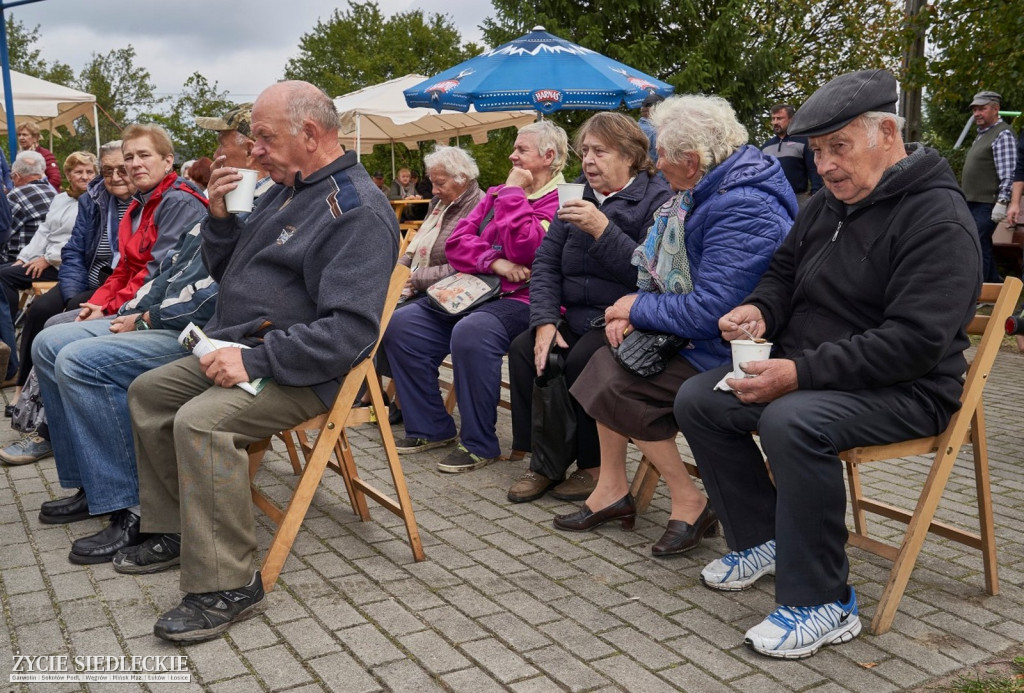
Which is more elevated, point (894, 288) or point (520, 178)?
point (520, 178)

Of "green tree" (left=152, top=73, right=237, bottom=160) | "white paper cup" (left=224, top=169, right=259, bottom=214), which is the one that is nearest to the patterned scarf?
"white paper cup" (left=224, top=169, right=259, bottom=214)

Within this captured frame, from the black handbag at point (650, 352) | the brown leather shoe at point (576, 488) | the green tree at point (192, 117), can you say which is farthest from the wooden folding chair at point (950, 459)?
the green tree at point (192, 117)

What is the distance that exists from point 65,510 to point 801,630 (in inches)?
121

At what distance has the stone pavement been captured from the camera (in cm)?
276

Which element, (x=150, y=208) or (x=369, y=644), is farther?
(x=150, y=208)

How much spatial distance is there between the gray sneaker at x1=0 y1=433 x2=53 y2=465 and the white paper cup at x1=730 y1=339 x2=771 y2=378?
152 inches

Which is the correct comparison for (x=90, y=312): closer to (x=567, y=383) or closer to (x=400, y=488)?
(x=400, y=488)

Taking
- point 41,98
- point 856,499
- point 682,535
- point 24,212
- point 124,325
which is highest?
point 41,98

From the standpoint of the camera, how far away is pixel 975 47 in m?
9.15

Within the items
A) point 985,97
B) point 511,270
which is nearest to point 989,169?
point 985,97

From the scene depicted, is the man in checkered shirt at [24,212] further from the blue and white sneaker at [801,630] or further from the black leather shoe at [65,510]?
the blue and white sneaker at [801,630]

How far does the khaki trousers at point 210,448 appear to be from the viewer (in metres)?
3.03

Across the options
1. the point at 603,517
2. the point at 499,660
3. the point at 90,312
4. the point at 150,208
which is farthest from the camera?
the point at 90,312

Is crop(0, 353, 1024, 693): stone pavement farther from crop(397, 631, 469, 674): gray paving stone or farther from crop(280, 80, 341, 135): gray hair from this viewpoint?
crop(280, 80, 341, 135): gray hair
